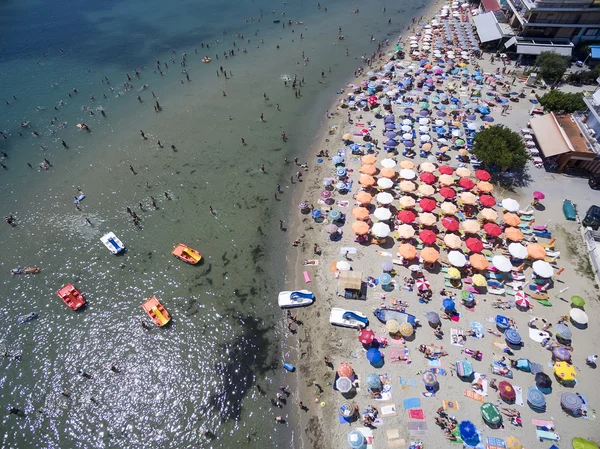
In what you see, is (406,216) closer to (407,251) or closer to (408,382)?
(407,251)

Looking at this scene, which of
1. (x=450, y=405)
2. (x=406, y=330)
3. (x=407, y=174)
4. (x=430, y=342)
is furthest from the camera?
(x=407, y=174)

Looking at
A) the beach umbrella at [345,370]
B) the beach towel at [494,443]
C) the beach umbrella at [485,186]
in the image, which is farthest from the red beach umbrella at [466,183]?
the beach towel at [494,443]

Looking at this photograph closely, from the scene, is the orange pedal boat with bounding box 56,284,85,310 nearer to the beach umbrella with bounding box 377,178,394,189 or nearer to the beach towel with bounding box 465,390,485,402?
the beach umbrella with bounding box 377,178,394,189

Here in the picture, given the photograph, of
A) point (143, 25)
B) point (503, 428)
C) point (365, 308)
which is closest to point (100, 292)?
point (365, 308)

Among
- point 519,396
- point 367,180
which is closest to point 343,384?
point 519,396

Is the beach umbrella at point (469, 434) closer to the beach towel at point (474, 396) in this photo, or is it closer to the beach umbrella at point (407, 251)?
the beach towel at point (474, 396)

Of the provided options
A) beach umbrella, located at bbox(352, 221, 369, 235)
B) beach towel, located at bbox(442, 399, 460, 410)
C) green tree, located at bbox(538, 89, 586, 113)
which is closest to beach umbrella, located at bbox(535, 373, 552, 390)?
beach towel, located at bbox(442, 399, 460, 410)

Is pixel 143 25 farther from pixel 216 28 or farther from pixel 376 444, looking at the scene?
pixel 376 444
